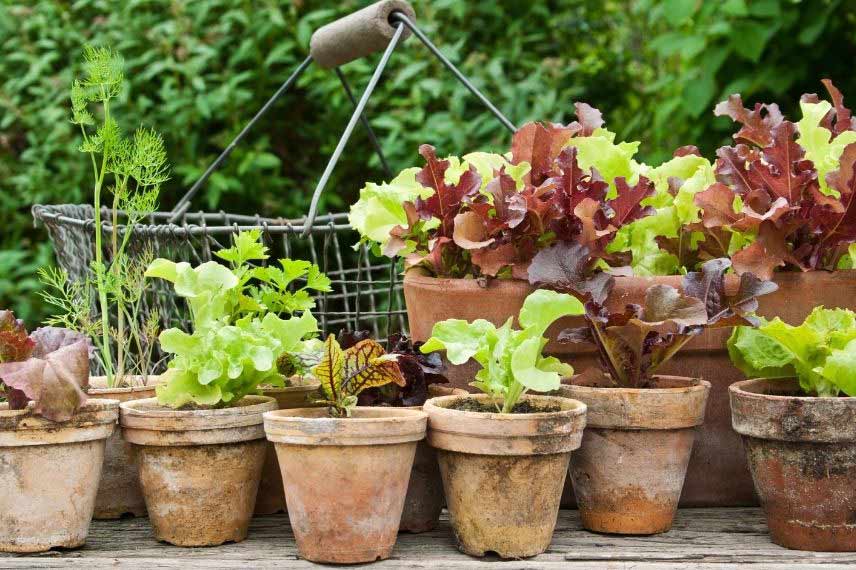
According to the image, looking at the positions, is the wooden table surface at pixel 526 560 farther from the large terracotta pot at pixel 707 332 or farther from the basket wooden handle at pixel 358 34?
the basket wooden handle at pixel 358 34

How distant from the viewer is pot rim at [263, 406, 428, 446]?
1.36 meters

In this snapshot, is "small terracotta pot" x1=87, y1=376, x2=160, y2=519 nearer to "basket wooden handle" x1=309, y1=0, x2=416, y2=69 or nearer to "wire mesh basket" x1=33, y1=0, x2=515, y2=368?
"wire mesh basket" x1=33, y1=0, x2=515, y2=368

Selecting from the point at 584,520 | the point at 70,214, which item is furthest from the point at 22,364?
the point at 70,214

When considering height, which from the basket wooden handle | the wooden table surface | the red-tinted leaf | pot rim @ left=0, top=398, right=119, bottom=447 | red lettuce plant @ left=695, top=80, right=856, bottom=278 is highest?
the basket wooden handle

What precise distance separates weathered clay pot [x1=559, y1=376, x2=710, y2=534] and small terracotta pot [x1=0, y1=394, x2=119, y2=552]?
707 mm

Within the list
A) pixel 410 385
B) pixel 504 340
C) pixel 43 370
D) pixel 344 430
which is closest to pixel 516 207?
pixel 504 340

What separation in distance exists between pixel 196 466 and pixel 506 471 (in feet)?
1.48

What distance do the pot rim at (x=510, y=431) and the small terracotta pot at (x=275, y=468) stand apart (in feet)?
1.10

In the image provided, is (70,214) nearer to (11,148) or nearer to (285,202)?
(285,202)

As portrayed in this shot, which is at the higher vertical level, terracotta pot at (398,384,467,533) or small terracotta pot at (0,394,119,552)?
small terracotta pot at (0,394,119,552)

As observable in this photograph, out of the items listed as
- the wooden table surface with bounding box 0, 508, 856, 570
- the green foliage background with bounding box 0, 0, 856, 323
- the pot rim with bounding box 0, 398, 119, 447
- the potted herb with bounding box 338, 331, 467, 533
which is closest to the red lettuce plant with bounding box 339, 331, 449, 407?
the potted herb with bounding box 338, 331, 467, 533

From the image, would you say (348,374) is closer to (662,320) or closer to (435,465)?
(435,465)

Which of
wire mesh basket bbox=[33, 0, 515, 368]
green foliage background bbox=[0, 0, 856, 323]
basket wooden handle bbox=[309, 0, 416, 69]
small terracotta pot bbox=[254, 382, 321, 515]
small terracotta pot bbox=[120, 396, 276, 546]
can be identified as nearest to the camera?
small terracotta pot bbox=[120, 396, 276, 546]

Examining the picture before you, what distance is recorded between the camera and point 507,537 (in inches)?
55.6
